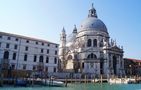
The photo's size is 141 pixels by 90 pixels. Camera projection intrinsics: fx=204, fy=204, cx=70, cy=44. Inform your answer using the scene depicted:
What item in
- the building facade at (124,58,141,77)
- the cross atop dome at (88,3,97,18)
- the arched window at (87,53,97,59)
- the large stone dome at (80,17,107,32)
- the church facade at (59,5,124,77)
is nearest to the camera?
the church facade at (59,5,124,77)

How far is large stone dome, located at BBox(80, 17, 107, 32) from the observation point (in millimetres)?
75875

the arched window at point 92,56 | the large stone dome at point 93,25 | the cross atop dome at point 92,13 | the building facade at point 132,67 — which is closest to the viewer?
the arched window at point 92,56

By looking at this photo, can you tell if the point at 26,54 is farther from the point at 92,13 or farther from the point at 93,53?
the point at 92,13

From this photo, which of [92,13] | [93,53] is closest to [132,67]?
[93,53]

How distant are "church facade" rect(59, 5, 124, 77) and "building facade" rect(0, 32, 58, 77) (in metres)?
12.3

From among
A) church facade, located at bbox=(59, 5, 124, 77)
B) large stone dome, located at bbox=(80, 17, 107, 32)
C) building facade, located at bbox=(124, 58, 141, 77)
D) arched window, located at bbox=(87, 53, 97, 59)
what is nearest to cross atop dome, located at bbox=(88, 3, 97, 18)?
church facade, located at bbox=(59, 5, 124, 77)

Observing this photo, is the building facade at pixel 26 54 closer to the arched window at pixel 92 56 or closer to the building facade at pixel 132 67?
the arched window at pixel 92 56

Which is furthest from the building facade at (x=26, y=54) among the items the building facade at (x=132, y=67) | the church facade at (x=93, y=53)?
the building facade at (x=132, y=67)


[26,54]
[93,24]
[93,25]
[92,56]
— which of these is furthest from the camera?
[93,24]

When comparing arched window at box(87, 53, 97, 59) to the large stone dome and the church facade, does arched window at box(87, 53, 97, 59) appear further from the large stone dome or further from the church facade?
the large stone dome

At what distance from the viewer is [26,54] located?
4841cm

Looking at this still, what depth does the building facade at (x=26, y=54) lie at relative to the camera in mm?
45338

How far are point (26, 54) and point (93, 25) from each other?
1381 inches

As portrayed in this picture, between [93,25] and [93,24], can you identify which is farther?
[93,24]
